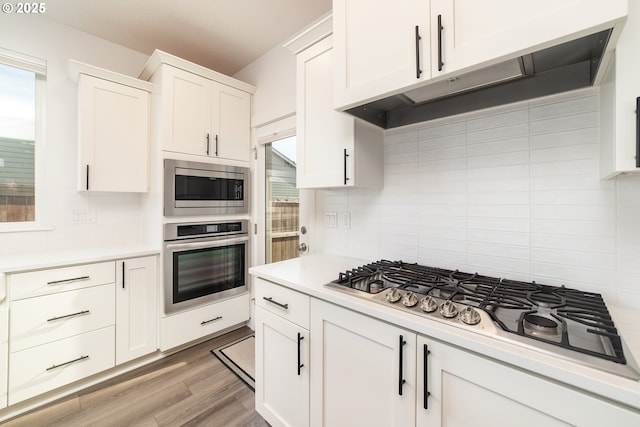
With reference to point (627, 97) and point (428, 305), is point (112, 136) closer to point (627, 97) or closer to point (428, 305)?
point (428, 305)

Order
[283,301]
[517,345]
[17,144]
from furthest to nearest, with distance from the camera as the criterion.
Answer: [17,144] → [283,301] → [517,345]

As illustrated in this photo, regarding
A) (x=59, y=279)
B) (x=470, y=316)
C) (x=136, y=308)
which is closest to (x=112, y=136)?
(x=59, y=279)

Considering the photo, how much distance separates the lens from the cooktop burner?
2.34ft

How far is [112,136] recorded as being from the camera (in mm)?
2119

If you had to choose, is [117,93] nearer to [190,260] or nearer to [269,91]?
[269,91]

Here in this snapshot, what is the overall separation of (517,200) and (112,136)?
110 inches

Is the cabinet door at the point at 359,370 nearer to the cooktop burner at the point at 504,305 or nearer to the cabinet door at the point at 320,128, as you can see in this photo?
the cooktop burner at the point at 504,305

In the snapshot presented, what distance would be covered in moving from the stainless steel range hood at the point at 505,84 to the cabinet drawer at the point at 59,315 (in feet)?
7.05

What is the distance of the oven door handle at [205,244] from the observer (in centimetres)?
217

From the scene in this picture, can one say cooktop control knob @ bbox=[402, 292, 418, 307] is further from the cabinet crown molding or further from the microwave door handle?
the cabinet crown molding

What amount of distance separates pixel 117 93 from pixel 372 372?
2.67m

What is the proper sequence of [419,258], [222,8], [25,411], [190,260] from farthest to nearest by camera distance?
[190,260]
[222,8]
[25,411]
[419,258]

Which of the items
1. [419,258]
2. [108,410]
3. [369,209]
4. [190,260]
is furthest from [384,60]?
[108,410]

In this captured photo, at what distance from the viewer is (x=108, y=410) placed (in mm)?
1654
